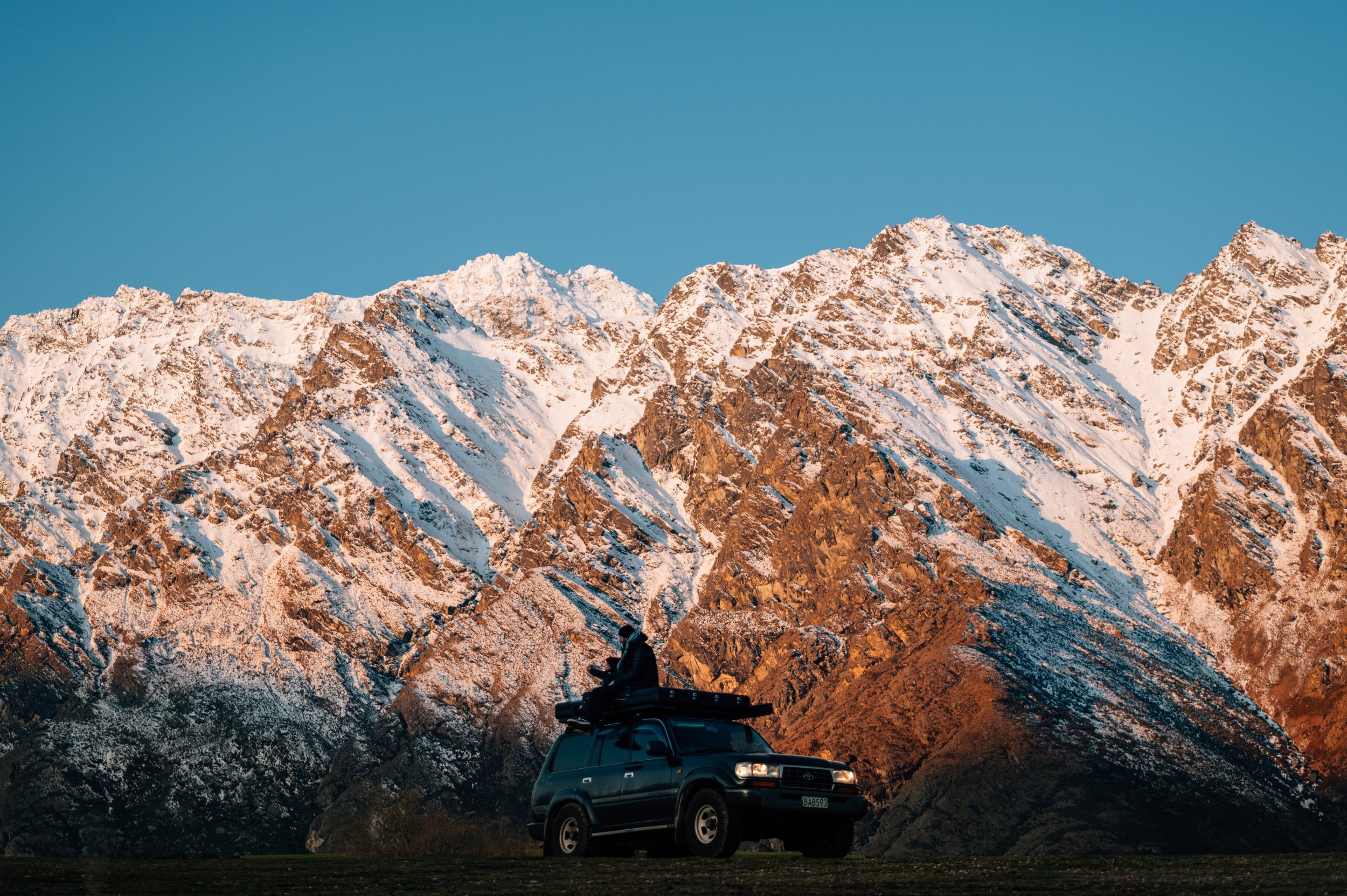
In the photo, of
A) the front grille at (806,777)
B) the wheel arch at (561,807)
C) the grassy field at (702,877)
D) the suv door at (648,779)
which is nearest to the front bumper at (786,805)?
the front grille at (806,777)

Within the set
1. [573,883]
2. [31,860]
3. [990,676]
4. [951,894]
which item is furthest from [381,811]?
[990,676]

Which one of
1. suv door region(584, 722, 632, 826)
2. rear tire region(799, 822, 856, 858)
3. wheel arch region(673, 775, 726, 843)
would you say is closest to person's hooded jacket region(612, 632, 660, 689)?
suv door region(584, 722, 632, 826)

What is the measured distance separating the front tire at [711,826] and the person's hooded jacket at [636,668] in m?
3.66

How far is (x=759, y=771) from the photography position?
29.0 metres

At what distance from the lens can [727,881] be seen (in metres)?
24.5

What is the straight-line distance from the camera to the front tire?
2881cm

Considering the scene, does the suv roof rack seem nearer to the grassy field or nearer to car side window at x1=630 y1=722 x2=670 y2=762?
car side window at x1=630 y1=722 x2=670 y2=762

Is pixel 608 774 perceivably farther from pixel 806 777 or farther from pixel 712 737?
pixel 806 777

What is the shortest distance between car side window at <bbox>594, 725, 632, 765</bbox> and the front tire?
2243mm

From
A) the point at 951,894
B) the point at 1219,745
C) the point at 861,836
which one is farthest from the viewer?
the point at 1219,745

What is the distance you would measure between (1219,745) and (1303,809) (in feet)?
45.2

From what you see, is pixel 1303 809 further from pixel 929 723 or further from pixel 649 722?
pixel 649 722

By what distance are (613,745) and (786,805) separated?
4.63 meters

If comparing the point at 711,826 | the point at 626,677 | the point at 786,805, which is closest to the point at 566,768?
the point at 626,677
